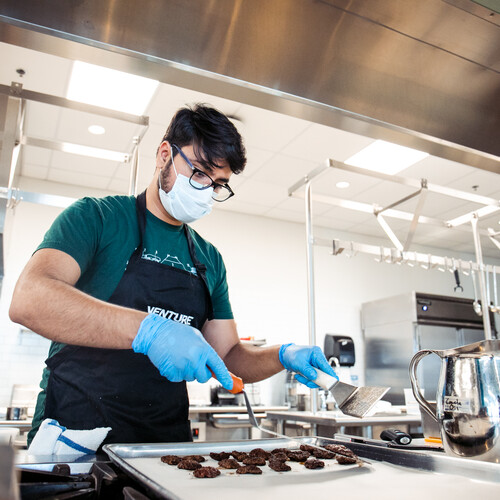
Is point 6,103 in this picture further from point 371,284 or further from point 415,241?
point 415,241

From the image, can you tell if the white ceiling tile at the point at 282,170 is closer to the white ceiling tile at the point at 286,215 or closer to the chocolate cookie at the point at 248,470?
the white ceiling tile at the point at 286,215

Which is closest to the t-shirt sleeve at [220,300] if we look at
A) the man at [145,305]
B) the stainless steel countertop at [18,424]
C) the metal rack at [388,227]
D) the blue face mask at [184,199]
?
the man at [145,305]

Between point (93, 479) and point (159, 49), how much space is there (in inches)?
28.4

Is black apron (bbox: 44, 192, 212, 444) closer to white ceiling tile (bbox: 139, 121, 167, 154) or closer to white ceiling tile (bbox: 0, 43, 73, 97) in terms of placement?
white ceiling tile (bbox: 0, 43, 73, 97)

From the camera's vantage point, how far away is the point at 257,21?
2.77 ft

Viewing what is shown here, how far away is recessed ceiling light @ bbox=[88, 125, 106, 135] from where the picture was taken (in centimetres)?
411

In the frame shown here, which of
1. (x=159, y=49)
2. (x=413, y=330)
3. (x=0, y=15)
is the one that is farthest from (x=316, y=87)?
(x=413, y=330)

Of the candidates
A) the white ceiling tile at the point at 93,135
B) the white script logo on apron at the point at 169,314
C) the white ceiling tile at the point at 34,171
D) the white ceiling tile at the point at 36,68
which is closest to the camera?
the white script logo on apron at the point at 169,314

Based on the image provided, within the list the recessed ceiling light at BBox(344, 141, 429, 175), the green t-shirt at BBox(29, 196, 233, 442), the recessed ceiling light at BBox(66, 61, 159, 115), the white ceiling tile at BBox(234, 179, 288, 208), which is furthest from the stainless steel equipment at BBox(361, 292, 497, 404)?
the green t-shirt at BBox(29, 196, 233, 442)

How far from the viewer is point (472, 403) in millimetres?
953

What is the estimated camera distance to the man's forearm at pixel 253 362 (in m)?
1.65

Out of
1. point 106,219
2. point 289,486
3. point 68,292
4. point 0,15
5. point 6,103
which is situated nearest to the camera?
point 0,15

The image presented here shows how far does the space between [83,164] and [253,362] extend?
3.81 m

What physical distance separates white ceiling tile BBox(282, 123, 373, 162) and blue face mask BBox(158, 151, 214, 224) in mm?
2600
